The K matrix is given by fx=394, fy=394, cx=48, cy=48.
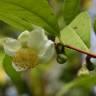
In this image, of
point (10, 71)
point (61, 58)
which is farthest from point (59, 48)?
point (10, 71)

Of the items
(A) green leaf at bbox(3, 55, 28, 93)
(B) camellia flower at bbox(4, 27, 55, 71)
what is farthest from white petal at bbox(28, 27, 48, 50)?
(A) green leaf at bbox(3, 55, 28, 93)

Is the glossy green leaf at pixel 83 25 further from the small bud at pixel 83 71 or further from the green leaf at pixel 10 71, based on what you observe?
the green leaf at pixel 10 71

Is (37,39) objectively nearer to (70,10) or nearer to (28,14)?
A: (28,14)

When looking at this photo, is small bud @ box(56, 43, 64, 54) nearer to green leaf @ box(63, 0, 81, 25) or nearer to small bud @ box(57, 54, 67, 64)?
small bud @ box(57, 54, 67, 64)

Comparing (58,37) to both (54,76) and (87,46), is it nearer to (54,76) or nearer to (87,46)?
(87,46)

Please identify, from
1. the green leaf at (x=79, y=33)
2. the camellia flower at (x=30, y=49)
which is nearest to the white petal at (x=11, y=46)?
the camellia flower at (x=30, y=49)

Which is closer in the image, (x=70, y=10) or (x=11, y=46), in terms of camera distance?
(x=11, y=46)
